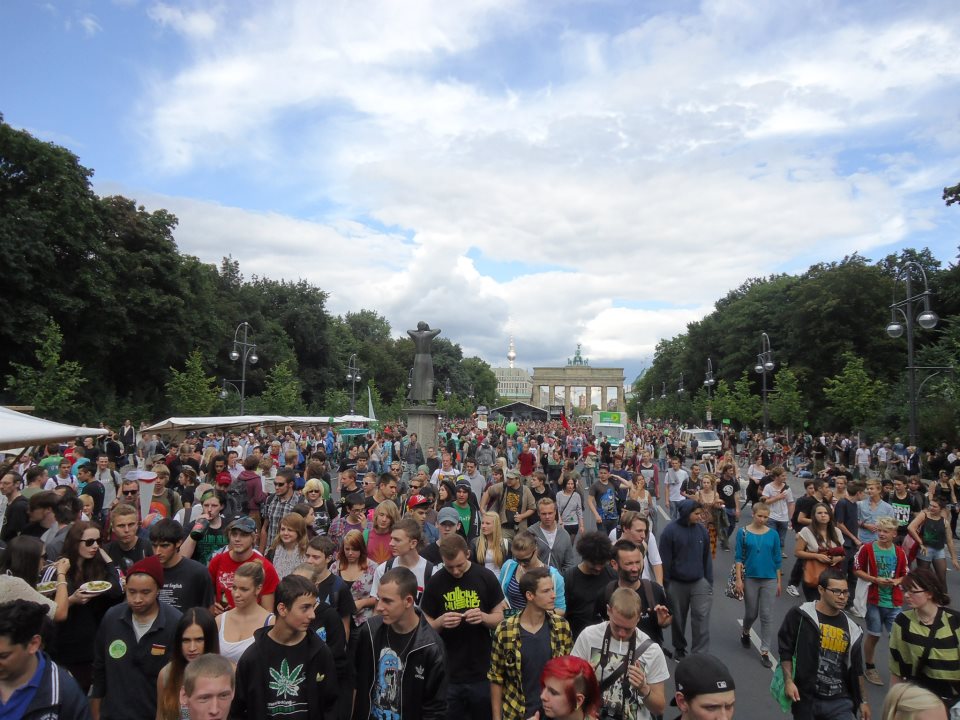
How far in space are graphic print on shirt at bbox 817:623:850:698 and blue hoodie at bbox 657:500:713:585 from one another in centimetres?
238

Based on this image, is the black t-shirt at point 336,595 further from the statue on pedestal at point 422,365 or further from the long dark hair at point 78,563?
the statue on pedestal at point 422,365

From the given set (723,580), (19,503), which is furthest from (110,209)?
(723,580)

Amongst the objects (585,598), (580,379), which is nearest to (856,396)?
(585,598)

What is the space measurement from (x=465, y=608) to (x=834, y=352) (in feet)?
165

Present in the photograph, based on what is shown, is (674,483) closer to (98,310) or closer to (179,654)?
(179,654)

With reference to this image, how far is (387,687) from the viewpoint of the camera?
3938mm

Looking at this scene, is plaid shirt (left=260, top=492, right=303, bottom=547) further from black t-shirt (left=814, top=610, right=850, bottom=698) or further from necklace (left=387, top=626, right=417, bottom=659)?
black t-shirt (left=814, top=610, right=850, bottom=698)

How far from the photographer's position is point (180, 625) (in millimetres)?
3818

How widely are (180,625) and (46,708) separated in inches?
30.8

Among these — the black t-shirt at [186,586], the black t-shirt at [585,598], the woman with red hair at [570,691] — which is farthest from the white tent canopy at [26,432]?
the woman with red hair at [570,691]

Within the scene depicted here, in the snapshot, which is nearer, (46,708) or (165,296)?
(46,708)

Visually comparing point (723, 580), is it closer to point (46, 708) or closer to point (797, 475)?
point (46, 708)

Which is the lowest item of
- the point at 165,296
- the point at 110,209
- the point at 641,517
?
the point at 641,517

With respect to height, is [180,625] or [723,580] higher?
[180,625]
